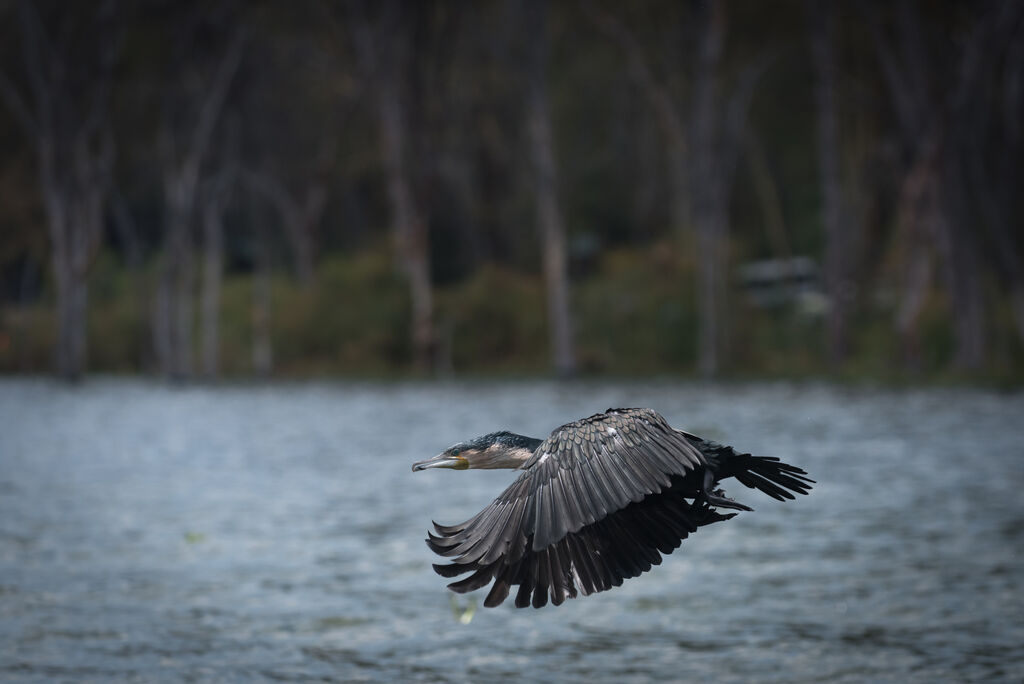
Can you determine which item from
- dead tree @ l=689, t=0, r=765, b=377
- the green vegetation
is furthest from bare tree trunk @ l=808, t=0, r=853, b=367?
dead tree @ l=689, t=0, r=765, b=377

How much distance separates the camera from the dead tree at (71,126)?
51938 mm

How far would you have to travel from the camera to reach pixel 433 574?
1527cm

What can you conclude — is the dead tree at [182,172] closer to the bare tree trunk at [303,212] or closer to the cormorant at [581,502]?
the bare tree trunk at [303,212]

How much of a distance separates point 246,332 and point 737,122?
2227 cm

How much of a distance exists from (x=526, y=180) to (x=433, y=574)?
179ft

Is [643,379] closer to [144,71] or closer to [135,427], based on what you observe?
[135,427]

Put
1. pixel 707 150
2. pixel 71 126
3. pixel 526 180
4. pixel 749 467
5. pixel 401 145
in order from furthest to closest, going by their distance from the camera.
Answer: pixel 526 180
pixel 401 145
pixel 71 126
pixel 707 150
pixel 749 467

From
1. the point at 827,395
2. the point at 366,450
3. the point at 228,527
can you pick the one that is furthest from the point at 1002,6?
the point at 228,527

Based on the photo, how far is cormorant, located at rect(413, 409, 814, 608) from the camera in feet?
22.8

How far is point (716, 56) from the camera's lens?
48844 millimetres

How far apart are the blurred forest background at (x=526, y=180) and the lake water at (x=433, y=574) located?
615 inches

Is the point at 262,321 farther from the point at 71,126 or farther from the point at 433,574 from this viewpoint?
the point at 433,574

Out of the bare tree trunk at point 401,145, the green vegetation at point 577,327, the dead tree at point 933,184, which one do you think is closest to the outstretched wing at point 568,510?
the dead tree at point 933,184

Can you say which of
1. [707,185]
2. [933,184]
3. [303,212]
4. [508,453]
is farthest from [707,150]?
[508,453]
